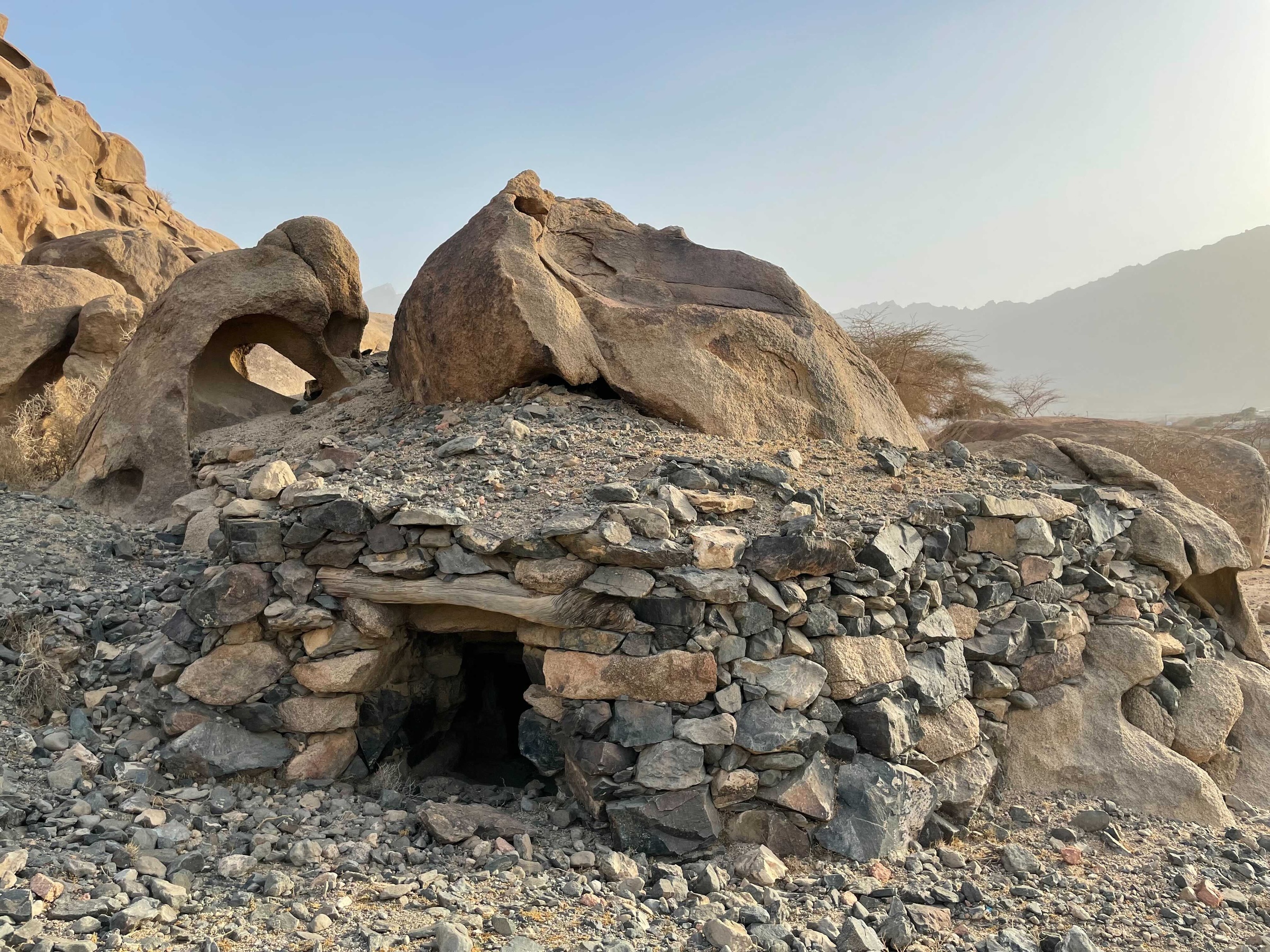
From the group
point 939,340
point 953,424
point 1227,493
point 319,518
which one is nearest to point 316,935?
point 319,518

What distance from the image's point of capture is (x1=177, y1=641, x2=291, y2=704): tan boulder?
3592 mm

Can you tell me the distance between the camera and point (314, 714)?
3643mm

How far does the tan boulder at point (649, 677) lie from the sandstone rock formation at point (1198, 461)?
4.06 metres

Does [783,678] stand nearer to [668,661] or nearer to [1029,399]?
[668,661]

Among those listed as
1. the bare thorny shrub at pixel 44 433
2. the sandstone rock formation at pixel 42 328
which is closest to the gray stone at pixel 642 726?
the bare thorny shrub at pixel 44 433

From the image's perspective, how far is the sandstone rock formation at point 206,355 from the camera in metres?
6.01

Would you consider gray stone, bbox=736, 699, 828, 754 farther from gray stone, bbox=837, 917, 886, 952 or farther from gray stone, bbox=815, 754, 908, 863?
gray stone, bbox=837, 917, 886, 952

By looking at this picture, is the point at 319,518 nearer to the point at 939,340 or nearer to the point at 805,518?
the point at 805,518

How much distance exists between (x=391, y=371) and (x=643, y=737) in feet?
13.8

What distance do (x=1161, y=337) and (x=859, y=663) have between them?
73.8m

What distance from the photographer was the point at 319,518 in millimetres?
3691

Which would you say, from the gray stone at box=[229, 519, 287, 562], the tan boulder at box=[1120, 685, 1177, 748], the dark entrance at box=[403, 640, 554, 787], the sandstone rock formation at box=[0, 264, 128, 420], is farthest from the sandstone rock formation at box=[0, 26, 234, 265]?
the tan boulder at box=[1120, 685, 1177, 748]

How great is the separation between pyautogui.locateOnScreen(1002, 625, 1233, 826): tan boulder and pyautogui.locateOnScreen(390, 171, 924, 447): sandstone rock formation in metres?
2.31

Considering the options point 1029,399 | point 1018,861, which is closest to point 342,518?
point 1018,861
